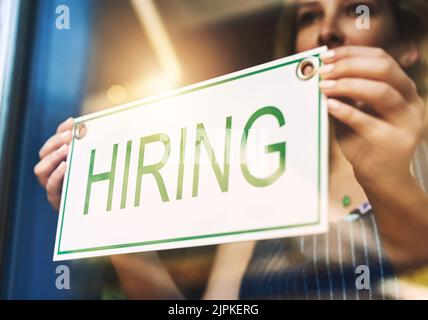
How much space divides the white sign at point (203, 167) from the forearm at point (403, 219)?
0.09 m

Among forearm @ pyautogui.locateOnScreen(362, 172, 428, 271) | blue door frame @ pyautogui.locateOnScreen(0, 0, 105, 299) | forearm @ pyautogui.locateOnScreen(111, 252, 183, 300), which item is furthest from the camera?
blue door frame @ pyautogui.locateOnScreen(0, 0, 105, 299)

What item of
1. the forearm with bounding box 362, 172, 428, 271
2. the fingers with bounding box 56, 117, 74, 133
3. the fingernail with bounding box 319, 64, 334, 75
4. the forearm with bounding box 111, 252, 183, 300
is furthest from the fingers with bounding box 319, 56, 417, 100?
the fingers with bounding box 56, 117, 74, 133

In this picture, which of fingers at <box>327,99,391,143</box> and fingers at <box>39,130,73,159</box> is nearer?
fingers at <box>327,99,391,143</box>

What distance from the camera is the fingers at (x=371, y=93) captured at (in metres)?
0.91

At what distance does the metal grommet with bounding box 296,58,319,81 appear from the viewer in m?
0.97

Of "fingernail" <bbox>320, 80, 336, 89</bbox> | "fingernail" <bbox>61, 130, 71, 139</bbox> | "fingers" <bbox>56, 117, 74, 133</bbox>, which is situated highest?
"fingers" <bbox>56, 117, 74, 133</bbox>

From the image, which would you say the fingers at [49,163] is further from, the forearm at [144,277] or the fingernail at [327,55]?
the fingernail at [327,55]

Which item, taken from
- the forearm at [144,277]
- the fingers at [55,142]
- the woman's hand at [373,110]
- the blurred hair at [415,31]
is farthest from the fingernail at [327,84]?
the fingers at [55,142]

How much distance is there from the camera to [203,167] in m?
1.05

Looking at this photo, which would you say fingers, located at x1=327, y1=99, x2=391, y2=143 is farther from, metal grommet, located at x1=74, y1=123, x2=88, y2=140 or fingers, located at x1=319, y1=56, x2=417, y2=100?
metal grommet, located at x1=74, y1=123, x2=88, y2=140

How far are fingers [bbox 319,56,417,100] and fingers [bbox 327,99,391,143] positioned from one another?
45 mm
